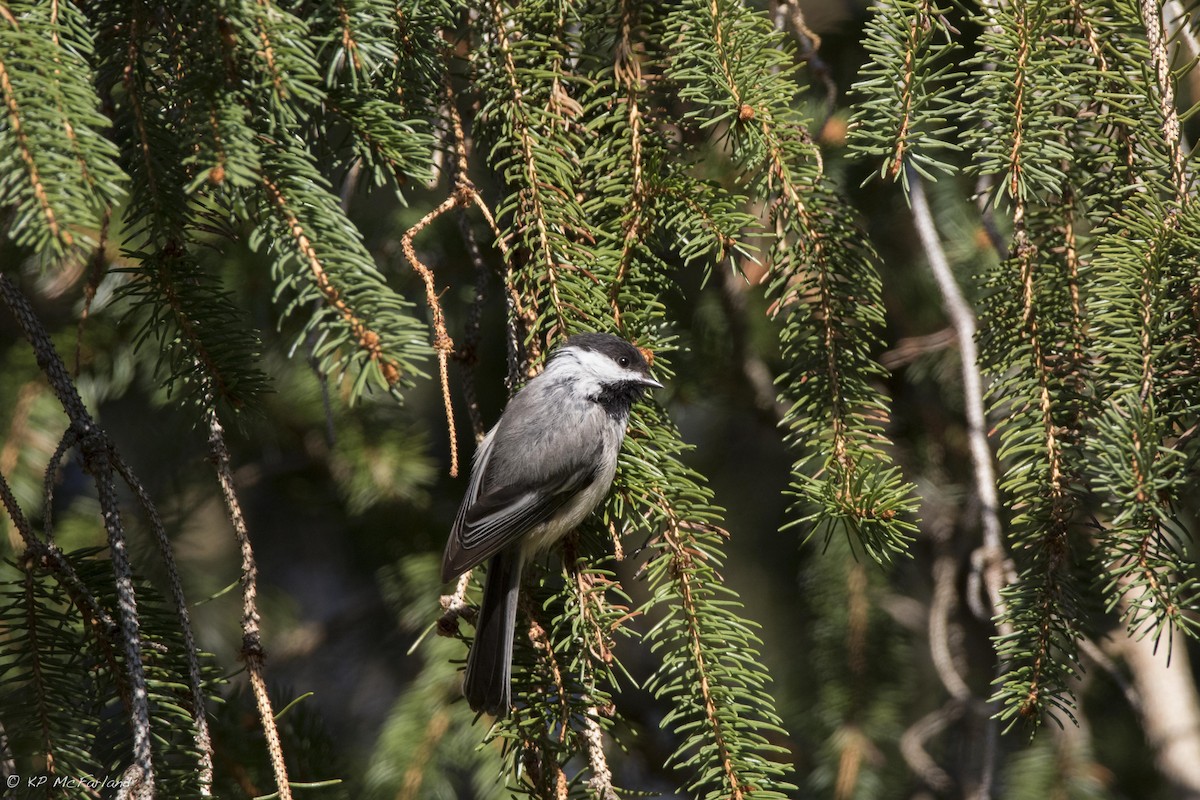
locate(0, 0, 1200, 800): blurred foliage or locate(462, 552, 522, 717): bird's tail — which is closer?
locate(0, 0, 1200, 800): blurred foliage

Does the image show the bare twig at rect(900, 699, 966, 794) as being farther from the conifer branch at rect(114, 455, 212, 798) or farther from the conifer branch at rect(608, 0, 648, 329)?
the conifer branch at rect(114, 455, 212, 798)

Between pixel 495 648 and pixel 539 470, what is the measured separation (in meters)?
0.44

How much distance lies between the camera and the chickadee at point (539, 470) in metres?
1.48

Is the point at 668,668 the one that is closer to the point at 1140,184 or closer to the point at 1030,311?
the point at 1030,311

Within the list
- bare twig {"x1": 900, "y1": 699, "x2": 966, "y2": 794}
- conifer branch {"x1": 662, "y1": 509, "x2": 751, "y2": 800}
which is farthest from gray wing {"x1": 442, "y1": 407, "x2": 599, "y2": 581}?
bare twig {"x1": 900, "y1": 699, "x2": 966, "y2": 794}

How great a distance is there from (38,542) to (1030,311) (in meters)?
1.26

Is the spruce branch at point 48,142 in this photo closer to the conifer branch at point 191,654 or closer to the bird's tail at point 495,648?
the conifer branch at point 191,654

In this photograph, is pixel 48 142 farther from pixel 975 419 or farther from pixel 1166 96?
pixel 975 419

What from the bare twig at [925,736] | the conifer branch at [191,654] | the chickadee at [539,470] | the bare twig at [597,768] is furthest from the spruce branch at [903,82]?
the bare twig at [925,736]

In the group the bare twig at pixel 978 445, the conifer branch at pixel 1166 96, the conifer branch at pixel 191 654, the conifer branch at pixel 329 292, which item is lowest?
the bare twig at pixel 978 445

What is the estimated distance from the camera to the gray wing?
5.44 ft

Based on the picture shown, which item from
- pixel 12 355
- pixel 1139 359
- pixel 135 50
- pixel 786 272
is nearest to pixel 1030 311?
pixel 1139 359

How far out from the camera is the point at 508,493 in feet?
5.82

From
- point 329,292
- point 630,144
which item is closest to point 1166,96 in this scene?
point 630,144
